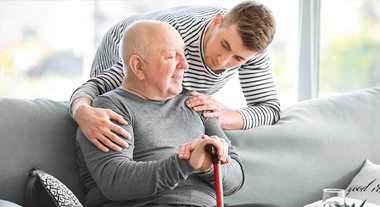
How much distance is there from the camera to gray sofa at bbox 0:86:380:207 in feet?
4.33

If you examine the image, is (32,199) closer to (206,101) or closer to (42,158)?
(42,158)

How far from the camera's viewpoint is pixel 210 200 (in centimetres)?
133

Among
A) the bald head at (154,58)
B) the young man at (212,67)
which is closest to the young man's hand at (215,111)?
the young man at (212,67)

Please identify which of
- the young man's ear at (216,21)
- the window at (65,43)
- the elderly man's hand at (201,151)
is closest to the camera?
the elderly man's hand at (201,151)

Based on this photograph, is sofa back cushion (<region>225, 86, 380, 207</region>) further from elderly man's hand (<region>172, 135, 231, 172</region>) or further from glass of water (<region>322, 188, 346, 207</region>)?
glass of water (<region>322, 188, 346, 207</region>)

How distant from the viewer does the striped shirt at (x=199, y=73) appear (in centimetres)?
151

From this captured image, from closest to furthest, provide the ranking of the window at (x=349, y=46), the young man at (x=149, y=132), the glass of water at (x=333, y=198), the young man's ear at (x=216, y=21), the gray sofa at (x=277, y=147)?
the glass of water at (x=333, y=198)
the young man at (x=149, y=132)
the gray sofa at (x=277, y=147)
the young man's ear at (x=216, y=21)
the window at (x=349, y=46)

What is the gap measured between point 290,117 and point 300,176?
0.94 feet

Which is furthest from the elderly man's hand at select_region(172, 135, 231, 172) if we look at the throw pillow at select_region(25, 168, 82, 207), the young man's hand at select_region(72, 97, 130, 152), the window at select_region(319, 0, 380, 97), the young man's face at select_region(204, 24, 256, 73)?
the window at select_region(319, 0, 380, 97)

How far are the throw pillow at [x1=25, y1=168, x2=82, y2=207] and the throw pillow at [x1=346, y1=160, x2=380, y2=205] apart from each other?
1.17 metres

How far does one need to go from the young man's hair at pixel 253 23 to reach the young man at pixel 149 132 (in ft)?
0.76

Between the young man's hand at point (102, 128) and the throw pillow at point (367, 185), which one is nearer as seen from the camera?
the young man's hand at point (102, 128)

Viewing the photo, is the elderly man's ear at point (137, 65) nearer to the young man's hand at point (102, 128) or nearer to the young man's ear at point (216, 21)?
the young man's hand at point (102, 128)

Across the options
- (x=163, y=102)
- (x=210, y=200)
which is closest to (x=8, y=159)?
(x=163, y=102)
